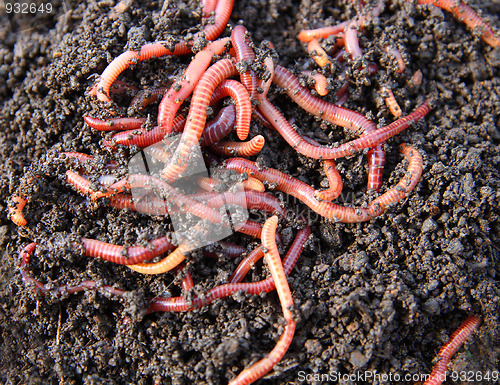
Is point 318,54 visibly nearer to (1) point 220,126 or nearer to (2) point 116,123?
(1) point 220,126

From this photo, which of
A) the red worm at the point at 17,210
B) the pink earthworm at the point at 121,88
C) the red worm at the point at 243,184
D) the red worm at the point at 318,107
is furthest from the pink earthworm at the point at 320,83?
the red worm at the point at 17,210

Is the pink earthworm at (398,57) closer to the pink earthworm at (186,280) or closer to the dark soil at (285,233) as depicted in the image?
the dark soil at (285,233)

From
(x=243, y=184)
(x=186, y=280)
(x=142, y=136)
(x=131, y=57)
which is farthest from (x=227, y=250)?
(x=131, y=57)

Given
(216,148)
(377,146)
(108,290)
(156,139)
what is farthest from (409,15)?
(108,290)

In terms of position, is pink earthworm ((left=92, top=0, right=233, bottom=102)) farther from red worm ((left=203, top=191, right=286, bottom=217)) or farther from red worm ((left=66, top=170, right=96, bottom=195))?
red worm ((left=203, top=191, right=286, bottom=217))

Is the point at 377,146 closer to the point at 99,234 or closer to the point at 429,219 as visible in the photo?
the point at 429,219

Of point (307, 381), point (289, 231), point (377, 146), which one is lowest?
point (307, 381)
